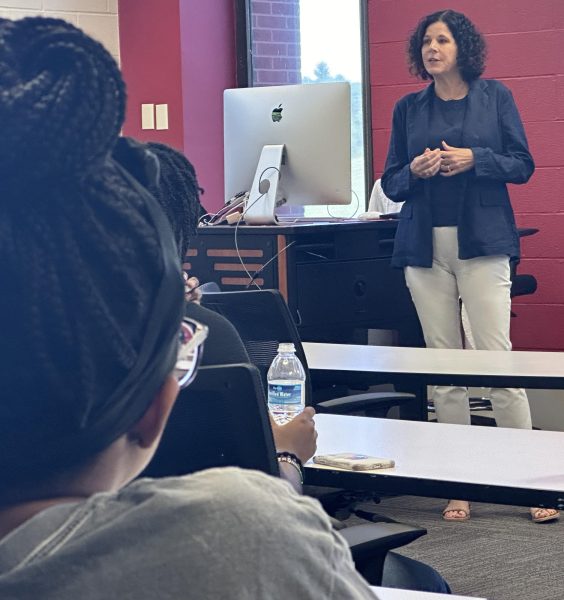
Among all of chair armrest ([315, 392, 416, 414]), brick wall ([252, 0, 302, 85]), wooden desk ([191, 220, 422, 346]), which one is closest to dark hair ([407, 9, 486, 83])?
wooden desk ([191, 220, 422, 346])

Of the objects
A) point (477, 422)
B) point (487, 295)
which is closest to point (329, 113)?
point (487, 295)

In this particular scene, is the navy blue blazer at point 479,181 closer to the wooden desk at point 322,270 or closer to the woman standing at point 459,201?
the woman standing at point 459,201

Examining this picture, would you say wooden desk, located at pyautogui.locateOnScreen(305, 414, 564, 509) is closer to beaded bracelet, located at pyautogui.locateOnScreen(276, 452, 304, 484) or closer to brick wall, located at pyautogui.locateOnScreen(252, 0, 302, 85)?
beaded bracelet, located at pyautogui.locateOnScreen(276, 452, 304, 484)

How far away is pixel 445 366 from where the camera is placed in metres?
2.66

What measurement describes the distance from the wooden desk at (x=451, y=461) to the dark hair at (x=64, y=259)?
1.26 m

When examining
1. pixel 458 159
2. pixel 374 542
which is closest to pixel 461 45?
pixel 458 159

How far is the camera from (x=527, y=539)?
333cm

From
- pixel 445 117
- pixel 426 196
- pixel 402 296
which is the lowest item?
pixel 402 296

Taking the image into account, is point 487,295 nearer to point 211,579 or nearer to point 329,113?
point 329,113

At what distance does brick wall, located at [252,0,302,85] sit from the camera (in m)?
6.21

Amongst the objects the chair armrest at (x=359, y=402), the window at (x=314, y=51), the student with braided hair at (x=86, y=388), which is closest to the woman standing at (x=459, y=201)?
the chair armrest at (x=359, y=402)

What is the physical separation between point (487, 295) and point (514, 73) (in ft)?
7.10

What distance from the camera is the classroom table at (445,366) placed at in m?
2.49

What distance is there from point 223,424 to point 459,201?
2220 mm
